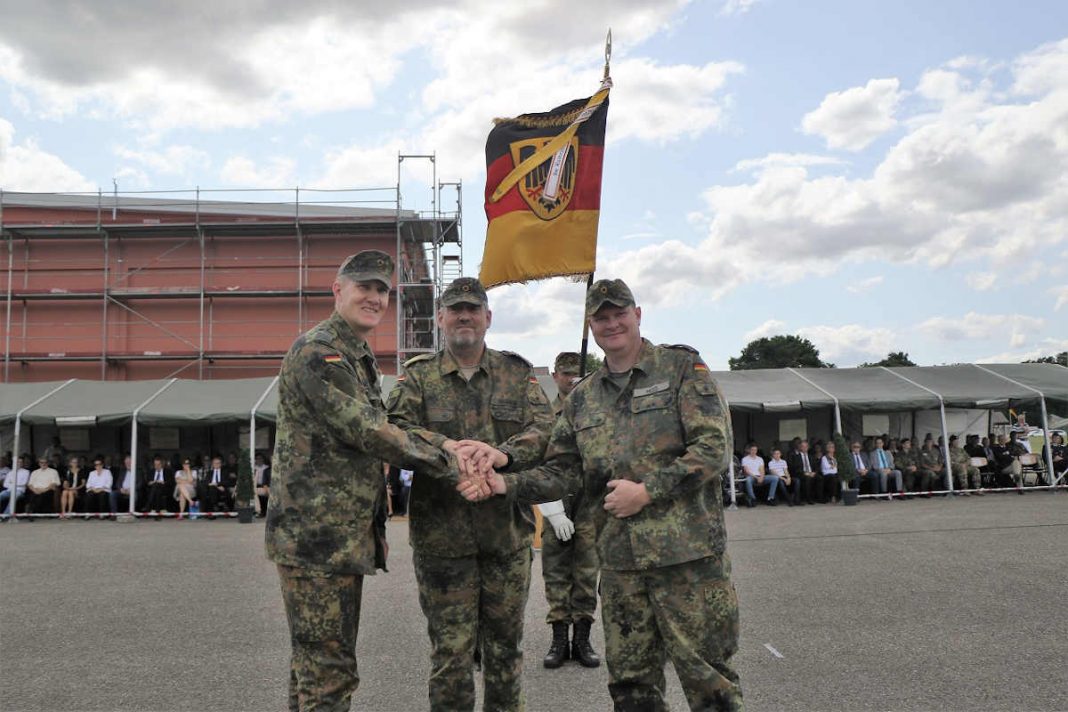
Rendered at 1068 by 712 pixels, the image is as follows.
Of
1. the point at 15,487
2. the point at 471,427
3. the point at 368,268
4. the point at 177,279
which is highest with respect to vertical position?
the point at 177,279

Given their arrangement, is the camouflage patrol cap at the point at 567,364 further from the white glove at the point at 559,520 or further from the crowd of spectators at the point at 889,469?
the crowd of spectators at the point at 889,469

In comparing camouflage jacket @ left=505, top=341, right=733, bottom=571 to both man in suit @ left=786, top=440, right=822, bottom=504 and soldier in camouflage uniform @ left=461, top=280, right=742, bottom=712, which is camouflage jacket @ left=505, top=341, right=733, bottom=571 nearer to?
soldier in camouflage uniform @ left=461, top=280, right=742, bottom=712

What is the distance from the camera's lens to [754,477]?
17.2 metres

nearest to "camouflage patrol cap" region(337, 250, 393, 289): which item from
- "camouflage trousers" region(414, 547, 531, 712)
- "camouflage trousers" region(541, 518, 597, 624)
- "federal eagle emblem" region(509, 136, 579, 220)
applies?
"camouflage trousers" region(414, 547, 531, 712)

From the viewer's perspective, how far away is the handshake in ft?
11.0

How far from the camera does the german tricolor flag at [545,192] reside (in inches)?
238

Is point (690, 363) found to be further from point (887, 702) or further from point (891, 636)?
point (891, 636)

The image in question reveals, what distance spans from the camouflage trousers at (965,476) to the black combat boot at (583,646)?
16.1 m

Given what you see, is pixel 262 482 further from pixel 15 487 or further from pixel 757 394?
pixel 757 394

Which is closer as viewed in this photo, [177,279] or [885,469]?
[885,469]

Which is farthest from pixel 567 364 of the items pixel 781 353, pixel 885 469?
pixel 781 353

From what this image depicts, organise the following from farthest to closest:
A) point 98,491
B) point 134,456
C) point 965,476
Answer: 1. point 965,476
2. point 98,491
3. point 134,456

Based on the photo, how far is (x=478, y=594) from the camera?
358 centimetres

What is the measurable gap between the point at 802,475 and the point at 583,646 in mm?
13410
